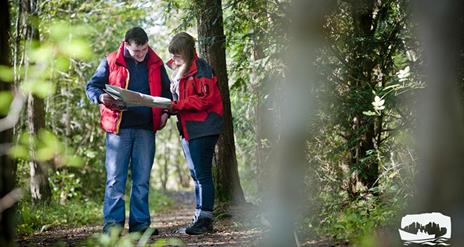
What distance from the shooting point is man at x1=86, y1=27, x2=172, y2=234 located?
246 inches

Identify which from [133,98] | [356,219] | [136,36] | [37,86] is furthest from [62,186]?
[37,86]

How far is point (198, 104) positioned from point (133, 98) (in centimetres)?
72

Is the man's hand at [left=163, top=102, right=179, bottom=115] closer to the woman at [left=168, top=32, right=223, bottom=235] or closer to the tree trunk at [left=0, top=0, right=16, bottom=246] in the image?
the woman at [left=168, top=32, right=223, bottom=235]

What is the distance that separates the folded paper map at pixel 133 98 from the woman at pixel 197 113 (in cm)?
27

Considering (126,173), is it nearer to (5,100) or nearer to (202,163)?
(202,163)

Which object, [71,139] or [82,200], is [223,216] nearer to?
[82,200]

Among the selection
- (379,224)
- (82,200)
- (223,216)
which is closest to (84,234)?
(223,216)

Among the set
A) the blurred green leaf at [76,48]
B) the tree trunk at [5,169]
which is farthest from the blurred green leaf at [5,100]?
the blurred green leaf at [76,48]

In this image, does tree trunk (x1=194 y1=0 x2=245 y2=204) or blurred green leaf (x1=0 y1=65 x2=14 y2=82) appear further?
tree trunk (x1=194 y1=0 x2=245 y2=204)

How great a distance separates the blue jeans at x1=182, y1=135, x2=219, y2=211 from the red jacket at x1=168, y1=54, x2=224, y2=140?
0.08m

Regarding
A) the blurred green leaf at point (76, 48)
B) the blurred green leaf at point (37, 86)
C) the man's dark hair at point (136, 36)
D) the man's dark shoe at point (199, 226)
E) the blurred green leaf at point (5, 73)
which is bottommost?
the man's dark shoe at point (199, 226)

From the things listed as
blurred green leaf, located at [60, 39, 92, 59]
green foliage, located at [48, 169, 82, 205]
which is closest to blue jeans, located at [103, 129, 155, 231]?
blurred green leaf, located at [60, 39, 92, 59]

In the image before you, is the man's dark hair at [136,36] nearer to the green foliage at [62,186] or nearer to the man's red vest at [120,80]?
the man's red vest at [120,80]

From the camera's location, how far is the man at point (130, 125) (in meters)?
6.24
